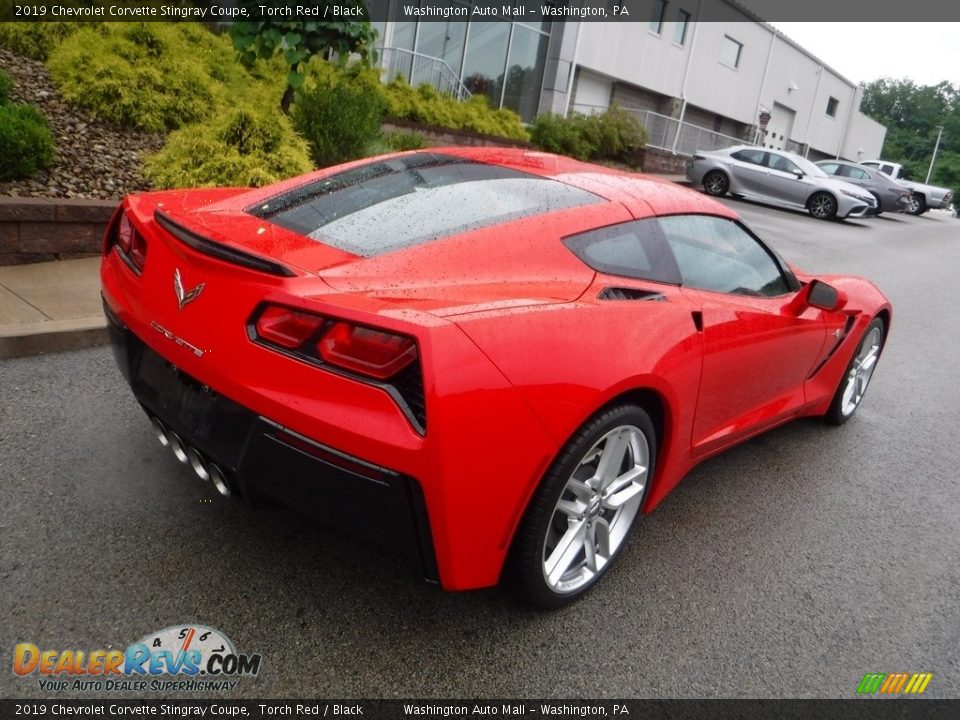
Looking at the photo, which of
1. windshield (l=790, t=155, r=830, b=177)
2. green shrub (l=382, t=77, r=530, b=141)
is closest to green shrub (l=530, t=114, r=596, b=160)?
green shrub (l=382, t=77, r=530, b=141)

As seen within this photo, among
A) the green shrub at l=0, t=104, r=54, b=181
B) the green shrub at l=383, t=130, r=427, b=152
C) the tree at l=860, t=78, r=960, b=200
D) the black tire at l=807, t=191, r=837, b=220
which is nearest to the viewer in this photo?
the green shrub at l=0, t=104, r=54, b=181

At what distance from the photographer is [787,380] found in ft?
12.2

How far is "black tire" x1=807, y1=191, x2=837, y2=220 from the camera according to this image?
18719mm

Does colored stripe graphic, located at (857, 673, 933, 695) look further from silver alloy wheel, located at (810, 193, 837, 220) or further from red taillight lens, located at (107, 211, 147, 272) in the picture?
silver alloy wheel, located at (810, 193, 837, 220)

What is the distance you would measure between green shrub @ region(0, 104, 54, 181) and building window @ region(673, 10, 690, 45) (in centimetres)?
2483

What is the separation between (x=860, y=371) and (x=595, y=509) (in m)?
3.02

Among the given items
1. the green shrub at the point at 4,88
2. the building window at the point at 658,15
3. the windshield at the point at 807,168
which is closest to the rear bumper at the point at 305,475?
the green shrub at the point at 4,88

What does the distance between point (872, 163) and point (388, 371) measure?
33.4 metres

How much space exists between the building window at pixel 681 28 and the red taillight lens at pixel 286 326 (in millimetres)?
27849

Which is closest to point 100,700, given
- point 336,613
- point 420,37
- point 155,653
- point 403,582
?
point 155,653

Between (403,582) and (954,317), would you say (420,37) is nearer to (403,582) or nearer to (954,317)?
(954,317)

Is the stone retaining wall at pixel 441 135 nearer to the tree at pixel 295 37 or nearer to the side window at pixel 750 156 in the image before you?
the tree at pixel 295 37

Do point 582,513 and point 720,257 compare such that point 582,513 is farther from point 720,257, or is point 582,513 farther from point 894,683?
point 720,257

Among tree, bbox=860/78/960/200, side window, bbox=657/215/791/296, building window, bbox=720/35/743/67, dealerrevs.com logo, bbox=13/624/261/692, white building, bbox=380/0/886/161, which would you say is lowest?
dealerrevs.com logo, bbox=13/624/261/692
